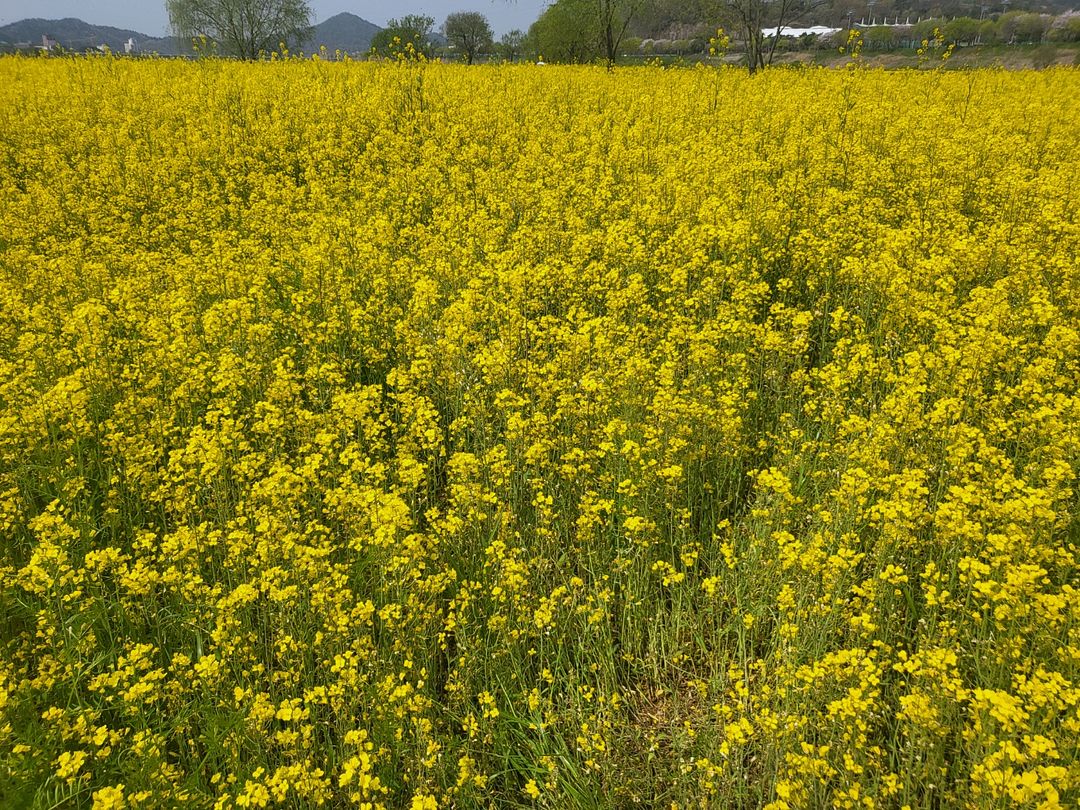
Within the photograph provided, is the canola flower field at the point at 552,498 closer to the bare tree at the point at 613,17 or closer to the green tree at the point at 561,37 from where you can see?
the bare tree at the point at 613,17

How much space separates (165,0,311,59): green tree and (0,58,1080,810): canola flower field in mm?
37887

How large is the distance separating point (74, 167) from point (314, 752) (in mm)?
12107

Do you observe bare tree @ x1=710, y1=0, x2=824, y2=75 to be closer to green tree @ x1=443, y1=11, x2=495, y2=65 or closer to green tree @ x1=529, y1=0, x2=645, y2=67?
green tree @ x1=529, y1=0, x2=645, y2=67

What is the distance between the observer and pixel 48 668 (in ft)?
9.90

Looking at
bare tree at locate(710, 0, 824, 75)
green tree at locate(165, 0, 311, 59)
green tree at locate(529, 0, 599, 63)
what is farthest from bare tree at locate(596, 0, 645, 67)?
green tree at locate(165, 0, 311, 59)

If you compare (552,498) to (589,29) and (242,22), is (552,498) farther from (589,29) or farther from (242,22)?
(242,22)

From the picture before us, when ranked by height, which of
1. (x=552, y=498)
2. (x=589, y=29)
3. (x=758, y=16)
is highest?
(x=589, y=29)

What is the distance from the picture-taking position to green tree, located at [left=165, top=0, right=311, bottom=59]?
38469 millimetres

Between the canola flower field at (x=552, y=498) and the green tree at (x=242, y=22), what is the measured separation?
37.9m

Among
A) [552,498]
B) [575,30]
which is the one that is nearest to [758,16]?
[552,498]

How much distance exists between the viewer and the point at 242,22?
39.2 meters

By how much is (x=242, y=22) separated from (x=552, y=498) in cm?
4778

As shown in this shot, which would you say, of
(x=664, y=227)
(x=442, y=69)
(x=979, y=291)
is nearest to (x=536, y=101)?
(x=442, y=69)

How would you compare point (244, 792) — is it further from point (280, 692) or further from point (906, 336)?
point (906, 336)
